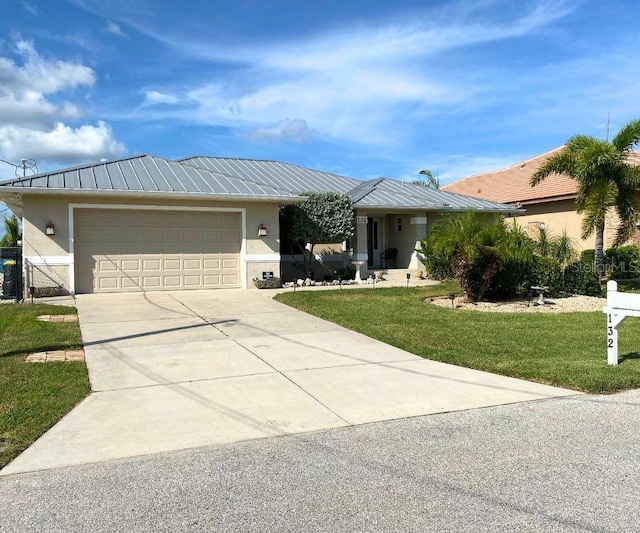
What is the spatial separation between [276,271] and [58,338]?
8862 mm

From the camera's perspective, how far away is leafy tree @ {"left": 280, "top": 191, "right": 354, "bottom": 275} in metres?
18.0

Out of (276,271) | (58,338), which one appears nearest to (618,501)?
(58,338)

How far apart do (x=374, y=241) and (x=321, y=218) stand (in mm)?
5692

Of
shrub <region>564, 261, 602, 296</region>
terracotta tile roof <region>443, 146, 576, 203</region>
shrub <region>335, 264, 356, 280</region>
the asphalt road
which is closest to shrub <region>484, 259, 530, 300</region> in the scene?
shrub <region>564, 261, 602, 296</region>

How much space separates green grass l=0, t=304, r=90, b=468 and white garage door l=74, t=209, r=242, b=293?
5.36 metres

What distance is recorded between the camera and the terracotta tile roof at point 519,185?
24.6 meters

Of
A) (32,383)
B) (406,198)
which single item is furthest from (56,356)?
(406,198)

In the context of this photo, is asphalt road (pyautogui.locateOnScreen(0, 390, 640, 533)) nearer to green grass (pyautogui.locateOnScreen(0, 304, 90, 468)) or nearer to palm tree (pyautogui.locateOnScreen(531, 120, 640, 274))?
green grass (pyautogui.locateOnScreen(0, 304, 90, 468))

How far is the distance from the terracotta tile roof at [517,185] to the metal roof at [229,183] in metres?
3.44

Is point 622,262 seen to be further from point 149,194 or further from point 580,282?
point 149,194

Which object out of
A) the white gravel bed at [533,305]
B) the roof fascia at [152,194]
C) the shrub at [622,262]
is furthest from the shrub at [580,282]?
the roof fascia at [152,194]

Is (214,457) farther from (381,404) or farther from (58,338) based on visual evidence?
(58,338)

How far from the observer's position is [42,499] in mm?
3744

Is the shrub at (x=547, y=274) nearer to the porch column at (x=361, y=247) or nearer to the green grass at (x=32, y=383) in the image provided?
the porch column at (x=361, y=247)
